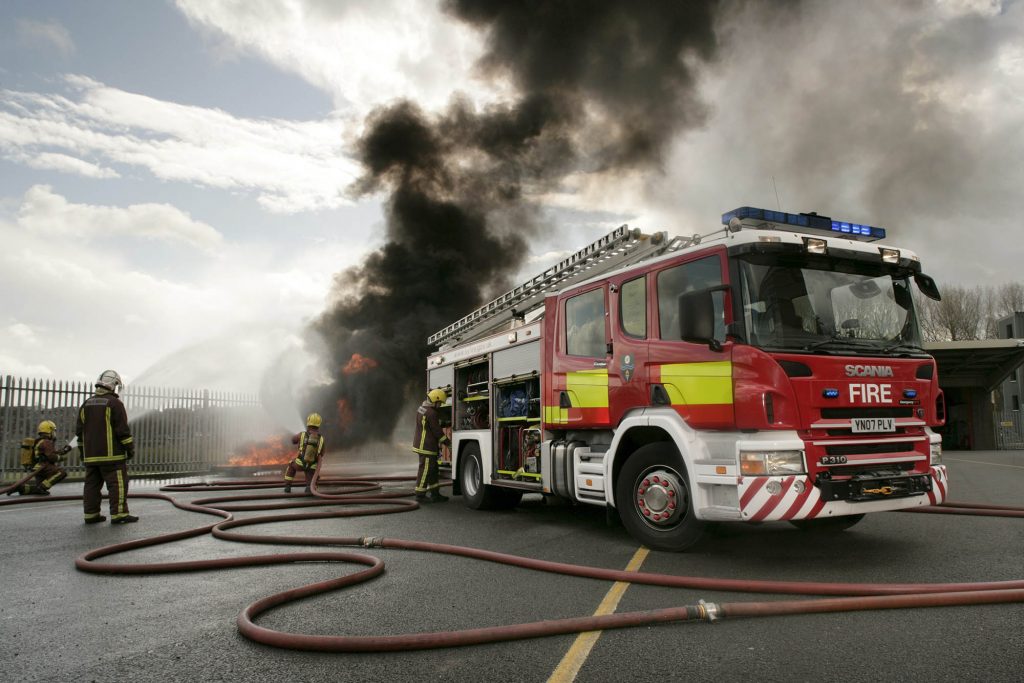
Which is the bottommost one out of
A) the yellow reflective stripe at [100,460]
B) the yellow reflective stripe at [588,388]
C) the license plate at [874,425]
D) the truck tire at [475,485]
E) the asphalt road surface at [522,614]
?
the asphalt road surface at [522,614]

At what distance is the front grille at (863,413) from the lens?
16.9 ft

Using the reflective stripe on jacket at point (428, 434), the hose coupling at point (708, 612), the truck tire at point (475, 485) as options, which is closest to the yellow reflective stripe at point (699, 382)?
the hose coupling at point (708, 612)

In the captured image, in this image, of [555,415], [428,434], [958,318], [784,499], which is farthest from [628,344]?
[958,318]

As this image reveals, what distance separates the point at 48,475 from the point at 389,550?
886 cm

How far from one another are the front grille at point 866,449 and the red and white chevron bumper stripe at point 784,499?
34cm

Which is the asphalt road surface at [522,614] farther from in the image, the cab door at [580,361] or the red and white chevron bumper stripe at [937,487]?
the cab door at [580,361]

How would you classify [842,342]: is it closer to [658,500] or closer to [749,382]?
[749,382]

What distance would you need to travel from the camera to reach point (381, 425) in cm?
2655

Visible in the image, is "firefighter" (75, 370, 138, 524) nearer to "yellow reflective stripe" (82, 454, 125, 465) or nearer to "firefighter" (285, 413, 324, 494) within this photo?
"yellow reflective stripe" (82, 454, 125, 465)

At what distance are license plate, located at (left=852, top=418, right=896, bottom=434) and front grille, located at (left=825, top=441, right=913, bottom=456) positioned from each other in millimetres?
113

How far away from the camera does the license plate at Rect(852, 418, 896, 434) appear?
5.25m

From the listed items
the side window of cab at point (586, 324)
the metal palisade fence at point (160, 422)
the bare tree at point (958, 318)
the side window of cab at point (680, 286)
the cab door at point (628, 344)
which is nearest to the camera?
the side window of cab at point (680, 286)

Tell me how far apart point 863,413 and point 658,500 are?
172 cm

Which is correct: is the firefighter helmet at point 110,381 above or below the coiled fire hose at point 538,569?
above
